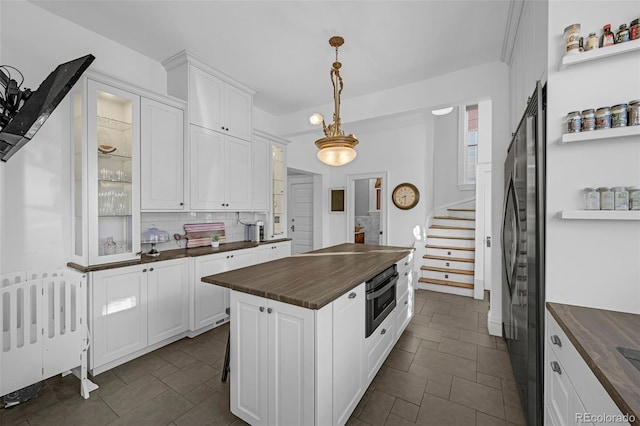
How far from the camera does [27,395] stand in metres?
1.93

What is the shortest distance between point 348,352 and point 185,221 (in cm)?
257

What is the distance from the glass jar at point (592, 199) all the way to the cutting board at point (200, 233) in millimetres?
3442

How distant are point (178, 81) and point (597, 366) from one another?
12.2 feet

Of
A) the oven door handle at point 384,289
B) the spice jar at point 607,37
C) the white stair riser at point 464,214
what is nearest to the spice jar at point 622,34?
the spice jar at point 607,37

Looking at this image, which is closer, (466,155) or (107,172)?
(107,172)

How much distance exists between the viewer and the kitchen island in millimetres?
1406

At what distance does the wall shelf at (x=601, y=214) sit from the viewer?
1177 millimetres

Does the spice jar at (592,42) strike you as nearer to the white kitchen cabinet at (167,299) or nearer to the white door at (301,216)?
the white kitchen cabinet at (167,299)

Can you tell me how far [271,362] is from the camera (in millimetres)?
1527

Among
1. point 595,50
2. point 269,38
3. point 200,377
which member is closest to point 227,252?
point 200,377

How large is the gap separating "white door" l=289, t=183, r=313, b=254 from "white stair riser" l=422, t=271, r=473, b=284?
2619 mm

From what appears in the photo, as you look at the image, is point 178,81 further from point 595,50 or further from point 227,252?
point 595,50

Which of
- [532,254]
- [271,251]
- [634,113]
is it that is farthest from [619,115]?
[271,251]

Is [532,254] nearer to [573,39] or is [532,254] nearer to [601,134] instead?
[601,134]
